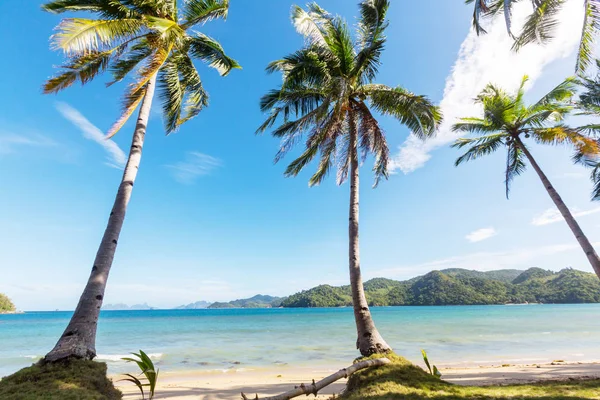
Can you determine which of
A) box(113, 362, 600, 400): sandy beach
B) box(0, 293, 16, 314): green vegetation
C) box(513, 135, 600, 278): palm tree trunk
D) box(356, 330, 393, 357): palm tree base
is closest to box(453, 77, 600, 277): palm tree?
box(513, 135, 600, 278): palm tree trunk

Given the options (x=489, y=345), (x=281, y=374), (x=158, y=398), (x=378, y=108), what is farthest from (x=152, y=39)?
(x=489, y=345)

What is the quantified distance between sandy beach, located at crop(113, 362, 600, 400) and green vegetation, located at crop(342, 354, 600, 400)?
2081mm

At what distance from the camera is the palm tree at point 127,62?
535 centimetres

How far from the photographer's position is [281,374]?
12.4m

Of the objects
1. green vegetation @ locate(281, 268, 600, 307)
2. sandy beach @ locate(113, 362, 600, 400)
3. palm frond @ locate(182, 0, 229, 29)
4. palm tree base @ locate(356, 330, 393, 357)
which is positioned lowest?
green vegetation @ locate(281, 268, 600, 307)

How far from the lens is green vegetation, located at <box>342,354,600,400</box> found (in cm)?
512

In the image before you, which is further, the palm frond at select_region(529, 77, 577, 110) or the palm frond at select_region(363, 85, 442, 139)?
the palm frond at select_region(529, 77, 577, 110)

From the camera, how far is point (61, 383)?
13.7 feet

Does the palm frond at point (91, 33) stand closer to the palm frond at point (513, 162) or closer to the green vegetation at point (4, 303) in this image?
the palm frond at point (513, 162)

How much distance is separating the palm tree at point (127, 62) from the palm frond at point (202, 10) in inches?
1.0

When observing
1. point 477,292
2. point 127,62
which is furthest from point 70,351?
point 477,292

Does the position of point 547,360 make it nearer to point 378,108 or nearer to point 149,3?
point 378,108

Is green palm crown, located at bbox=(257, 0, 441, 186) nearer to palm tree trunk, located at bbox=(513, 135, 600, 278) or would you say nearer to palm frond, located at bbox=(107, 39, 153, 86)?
palm frond, located at bbox=(107, 39, 153, 86)

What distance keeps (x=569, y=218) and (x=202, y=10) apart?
1583cm
